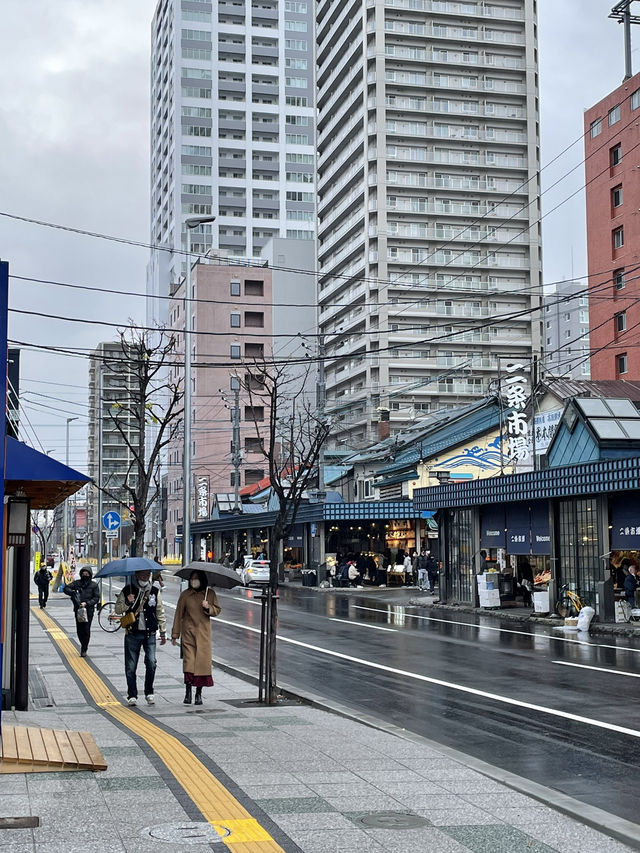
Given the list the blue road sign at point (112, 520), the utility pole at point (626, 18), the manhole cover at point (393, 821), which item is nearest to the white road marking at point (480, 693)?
the manhole cover at point (393, 821)

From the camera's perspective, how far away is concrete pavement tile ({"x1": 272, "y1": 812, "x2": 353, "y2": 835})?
7.12 meters

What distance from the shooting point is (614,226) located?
2621 inches

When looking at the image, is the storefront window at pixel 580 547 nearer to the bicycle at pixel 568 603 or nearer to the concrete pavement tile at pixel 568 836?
the bicycle at pixel 568 603

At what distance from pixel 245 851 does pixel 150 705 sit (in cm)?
807

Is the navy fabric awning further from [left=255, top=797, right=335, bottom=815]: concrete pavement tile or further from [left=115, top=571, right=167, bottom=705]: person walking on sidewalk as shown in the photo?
[left=115, top=571, right=167, bottom=705]: person walking on sidewalk

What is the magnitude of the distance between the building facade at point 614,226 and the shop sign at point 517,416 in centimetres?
1886

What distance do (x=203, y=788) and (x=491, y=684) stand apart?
383 inches

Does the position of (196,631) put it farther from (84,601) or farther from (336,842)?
(84,601)

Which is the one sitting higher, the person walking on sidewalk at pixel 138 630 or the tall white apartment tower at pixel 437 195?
the tall white apartment tower at pixel 437 195

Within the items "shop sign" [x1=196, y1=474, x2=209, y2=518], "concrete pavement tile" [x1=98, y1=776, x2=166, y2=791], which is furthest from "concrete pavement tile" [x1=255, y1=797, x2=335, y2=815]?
"shop sign" [x1=196, y1=474, x2=209, y2=518]

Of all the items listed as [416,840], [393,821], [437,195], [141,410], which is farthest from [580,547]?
[437,195]

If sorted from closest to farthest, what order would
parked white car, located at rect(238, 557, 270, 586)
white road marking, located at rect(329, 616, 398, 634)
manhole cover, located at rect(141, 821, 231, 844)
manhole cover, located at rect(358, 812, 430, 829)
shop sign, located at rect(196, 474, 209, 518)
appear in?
1. manhole cover, located at rect(141, 821, 231, 844)
2. manhole cover, located at rect(358, 812, 430, 829)
3. white road marking, located at rect(329, 616, 398, 634)
4. parked white car, located at rect(238, 557, 270, 586)
5. shop sign, located at rect(196, 474, 209, 518)

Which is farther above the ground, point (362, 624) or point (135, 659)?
point (135, 659)

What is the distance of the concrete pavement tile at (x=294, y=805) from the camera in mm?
7562
